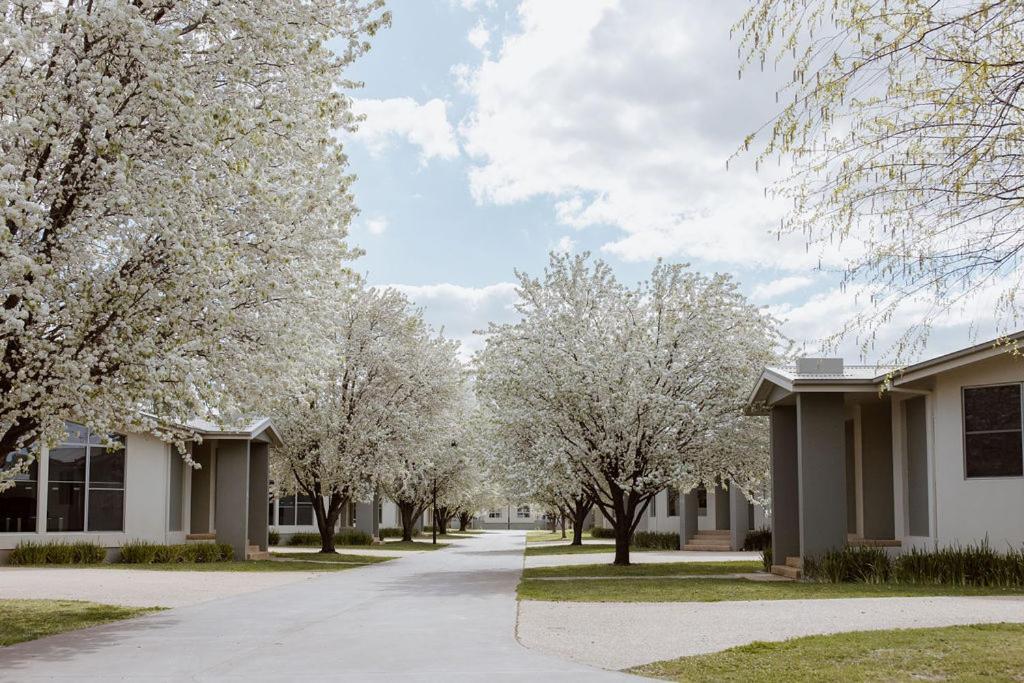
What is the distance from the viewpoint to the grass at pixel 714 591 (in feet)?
50.4

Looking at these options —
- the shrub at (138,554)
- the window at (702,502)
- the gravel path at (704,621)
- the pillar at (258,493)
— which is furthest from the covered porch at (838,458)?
the shrub at (138,554)

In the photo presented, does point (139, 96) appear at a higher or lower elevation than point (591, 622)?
higher

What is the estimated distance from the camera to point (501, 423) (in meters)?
24.1

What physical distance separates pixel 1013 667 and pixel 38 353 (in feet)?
32.7

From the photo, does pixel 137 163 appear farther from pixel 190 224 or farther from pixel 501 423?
pixel 501 423

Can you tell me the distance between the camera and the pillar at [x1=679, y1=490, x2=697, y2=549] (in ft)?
115

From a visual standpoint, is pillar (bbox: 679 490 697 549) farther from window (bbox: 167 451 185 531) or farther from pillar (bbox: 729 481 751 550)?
window (bbox: 167 451 185 531)

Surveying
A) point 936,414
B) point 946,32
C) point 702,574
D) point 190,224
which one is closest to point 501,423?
point 702,574

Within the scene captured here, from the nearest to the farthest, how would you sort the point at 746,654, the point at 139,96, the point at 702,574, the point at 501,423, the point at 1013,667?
the point at 1013,667 < the point at 746,654 < the point at 139,96 < the point at 702,574 < the point at 501,423

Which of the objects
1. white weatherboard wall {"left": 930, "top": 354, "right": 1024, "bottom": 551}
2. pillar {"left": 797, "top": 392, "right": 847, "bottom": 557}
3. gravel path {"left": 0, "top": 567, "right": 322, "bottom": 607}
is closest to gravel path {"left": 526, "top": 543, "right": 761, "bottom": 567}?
gravel path {"left": 0, "top": 567, "right": 322, "bottom": 607}

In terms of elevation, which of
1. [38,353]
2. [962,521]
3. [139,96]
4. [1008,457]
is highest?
[139,96]

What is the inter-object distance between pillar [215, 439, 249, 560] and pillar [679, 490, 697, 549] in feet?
46.8

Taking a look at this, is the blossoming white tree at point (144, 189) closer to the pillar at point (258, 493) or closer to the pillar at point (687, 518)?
the pillar at point (258, 493)

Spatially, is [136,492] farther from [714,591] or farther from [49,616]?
[714,591]
